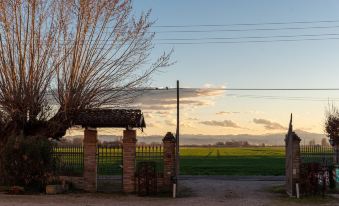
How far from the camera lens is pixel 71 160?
24500mm

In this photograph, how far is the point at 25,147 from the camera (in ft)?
75.3

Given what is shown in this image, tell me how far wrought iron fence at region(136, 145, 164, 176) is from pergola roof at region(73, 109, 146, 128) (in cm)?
108

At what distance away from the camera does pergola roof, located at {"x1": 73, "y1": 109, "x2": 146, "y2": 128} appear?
78.6 feet

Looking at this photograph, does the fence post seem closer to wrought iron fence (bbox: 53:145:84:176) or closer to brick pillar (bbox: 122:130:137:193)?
brick pillar (bbox: 122:130:137:193)

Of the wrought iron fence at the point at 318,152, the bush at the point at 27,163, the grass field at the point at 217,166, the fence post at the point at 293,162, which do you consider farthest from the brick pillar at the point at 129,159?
the wrought iron fence at the point at 318,152

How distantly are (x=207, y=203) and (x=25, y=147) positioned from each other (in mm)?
8360

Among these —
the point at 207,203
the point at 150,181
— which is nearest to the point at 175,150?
the point at 150,181

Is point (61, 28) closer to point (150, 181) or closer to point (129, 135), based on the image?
point (129, 135)

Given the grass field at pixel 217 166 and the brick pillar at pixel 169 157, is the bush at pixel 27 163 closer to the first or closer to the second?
the grass field at pixel 217 166

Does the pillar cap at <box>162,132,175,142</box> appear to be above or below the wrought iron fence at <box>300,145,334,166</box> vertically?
above

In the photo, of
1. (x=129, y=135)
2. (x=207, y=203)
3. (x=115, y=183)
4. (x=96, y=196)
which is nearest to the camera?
(x=207, y=203)

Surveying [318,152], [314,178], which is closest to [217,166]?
[318,152]

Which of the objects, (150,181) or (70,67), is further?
(70,67)

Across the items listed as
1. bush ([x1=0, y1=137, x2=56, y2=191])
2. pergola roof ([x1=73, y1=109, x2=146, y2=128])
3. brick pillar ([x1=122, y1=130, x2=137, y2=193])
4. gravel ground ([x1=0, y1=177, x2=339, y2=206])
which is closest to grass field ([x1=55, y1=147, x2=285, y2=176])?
brick pillar ([x1=122, y1=130, x2=137, y2=193])
